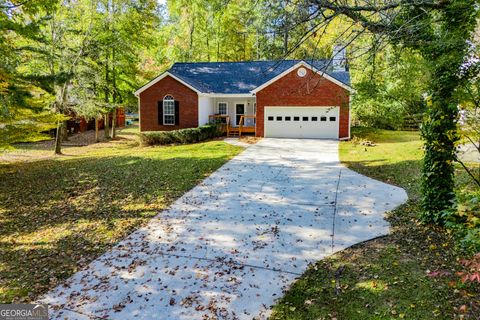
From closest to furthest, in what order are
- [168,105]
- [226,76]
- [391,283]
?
[391,283]
[168,105]
[226,76]

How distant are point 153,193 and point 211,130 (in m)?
12.0

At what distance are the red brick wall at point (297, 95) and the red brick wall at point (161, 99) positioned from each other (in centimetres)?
398

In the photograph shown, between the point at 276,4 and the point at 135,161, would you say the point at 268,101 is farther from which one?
the point at 276,4

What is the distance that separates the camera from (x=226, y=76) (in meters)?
24.3

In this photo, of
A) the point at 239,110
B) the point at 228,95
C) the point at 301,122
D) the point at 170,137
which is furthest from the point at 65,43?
the point at 301,122

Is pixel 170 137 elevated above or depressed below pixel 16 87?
below

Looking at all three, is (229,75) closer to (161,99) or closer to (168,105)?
(168,105)

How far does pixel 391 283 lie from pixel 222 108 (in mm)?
20091

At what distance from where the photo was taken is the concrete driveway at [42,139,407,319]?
4512 millimetres

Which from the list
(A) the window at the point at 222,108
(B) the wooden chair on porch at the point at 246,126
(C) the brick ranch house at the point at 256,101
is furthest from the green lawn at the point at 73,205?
(A) the window at the point at 222,108

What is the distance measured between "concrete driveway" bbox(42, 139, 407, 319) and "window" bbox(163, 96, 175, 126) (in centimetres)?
1234

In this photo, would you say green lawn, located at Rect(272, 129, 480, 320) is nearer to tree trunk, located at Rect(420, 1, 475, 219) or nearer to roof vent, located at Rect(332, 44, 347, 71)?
tree trunk, located at Rect(420, 1, 475, 219)

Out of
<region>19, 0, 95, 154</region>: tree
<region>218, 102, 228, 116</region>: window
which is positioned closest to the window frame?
<region>218, 102, 228, 116</region>: window

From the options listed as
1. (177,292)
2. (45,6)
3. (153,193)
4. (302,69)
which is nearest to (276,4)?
(177,292)
